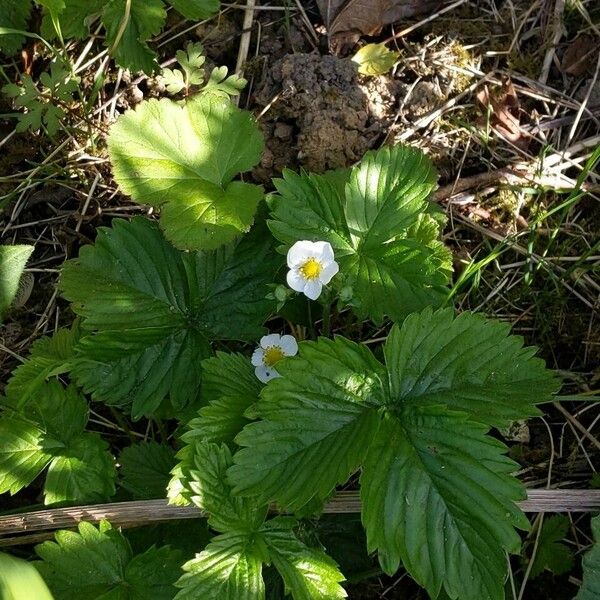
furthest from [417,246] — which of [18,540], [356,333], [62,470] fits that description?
[18,540]

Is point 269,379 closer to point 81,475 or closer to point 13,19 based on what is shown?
point 81,475

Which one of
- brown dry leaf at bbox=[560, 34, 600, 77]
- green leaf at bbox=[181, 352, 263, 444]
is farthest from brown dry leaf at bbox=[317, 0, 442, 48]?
green leaf at bbox=[181, 352, 263, 444]

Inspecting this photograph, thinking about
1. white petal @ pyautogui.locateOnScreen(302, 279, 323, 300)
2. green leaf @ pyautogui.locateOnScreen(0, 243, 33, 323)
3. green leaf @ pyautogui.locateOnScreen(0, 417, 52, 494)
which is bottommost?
green leaf @ pyautogui.locateOnScreen(0, 417, 52, 494)

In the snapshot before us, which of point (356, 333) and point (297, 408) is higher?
point (297, 408)

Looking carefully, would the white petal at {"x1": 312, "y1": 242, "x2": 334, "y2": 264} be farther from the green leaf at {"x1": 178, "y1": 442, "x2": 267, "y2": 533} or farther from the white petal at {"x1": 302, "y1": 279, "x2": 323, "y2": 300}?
the green leaf at {"x1": 178, "y1": 442, "x2": 267, "y2": 533}

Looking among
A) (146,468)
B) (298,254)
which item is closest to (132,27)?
(298,254)

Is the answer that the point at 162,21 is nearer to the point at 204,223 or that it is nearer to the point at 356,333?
the point at 204,223
